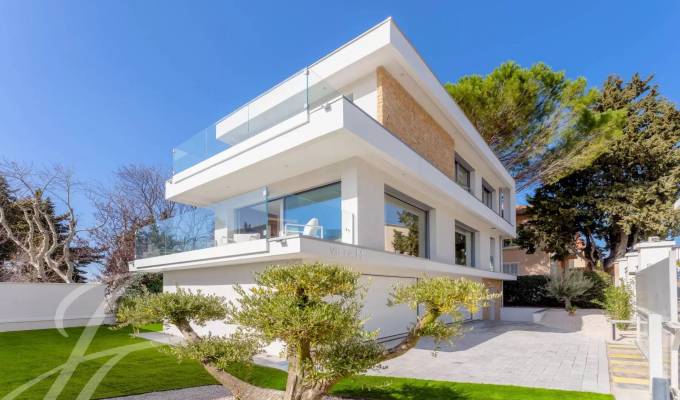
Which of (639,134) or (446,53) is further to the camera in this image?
(446,53)

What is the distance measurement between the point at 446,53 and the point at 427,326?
32.0m

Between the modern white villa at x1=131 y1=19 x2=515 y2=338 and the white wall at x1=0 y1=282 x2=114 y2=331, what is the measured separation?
4554 mm

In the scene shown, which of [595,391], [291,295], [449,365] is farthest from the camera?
[449,365]

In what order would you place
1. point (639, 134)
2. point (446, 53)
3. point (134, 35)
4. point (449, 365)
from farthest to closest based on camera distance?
point (446, 53), point (639, 134), point (134, 35), point (449, 365)

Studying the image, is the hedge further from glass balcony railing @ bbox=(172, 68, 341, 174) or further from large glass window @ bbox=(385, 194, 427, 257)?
glass balcony railing @ bbox=(172, 68, 341, 174)

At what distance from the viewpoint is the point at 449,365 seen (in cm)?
924

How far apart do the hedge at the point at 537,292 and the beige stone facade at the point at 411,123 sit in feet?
42.7

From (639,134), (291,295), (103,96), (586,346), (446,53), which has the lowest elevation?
(586,346)

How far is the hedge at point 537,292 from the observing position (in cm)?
2330

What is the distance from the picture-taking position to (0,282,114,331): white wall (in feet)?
50.1

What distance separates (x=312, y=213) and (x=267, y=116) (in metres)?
2.95

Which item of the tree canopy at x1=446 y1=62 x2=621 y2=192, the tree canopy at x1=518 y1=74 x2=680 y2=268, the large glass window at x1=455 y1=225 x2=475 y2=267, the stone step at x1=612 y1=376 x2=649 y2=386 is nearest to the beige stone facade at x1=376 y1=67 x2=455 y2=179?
the large glass window at x1=455 y1=225 x2=475 y2=267

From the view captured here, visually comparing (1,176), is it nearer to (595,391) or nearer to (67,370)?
(67,370)

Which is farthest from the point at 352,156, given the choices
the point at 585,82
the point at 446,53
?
the point at 446,53
